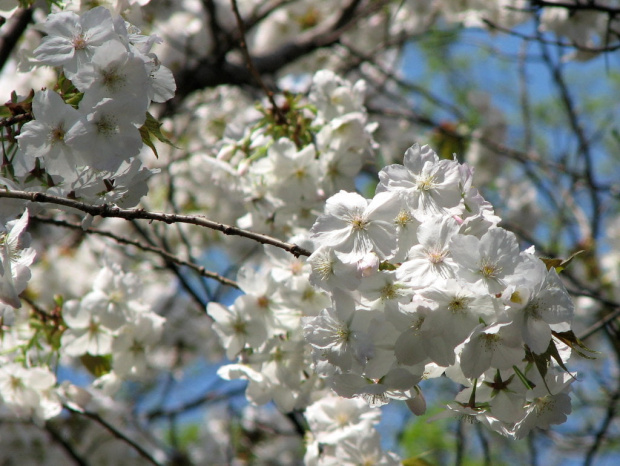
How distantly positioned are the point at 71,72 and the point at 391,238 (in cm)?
81

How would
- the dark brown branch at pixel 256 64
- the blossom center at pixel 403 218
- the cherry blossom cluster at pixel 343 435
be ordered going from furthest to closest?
the dark brown branch at pixel 256 64, the cherry blossom cluster at pixel 343 435, the blossom center at pixel 403 218

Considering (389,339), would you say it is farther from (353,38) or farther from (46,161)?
(353,38)

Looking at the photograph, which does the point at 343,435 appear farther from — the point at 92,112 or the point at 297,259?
the point at 92,112

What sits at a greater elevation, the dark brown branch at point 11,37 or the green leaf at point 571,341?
the green leaf at point 571,341

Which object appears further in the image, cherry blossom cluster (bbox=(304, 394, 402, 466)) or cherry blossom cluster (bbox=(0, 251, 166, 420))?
cherry blossom cluster (bbox=(0, 251, 166, 420))

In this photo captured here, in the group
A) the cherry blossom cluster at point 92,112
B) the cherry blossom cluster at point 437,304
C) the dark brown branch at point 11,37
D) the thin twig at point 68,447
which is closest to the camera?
the cherry blossom cluster at point 437,304

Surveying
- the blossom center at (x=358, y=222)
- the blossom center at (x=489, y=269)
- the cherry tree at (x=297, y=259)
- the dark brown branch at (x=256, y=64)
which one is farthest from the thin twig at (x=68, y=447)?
the blossom center at (x=489, y=269)

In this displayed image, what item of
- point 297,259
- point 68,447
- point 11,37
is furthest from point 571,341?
point 68,447

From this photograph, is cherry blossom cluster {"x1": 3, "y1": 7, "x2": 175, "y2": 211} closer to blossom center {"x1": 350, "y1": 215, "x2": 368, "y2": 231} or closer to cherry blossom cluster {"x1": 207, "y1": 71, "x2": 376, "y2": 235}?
blossom center {"x1": 350, "y1": 215, "x2": 368, "y2": 231}

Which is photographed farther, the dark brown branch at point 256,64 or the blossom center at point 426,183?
the dark brown branch at point 256,64

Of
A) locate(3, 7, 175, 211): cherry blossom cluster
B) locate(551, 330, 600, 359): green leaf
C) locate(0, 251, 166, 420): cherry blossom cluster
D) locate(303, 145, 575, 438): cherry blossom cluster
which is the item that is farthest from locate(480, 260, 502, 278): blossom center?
locate(0, 251, 166, 420): cherry blossom cluster

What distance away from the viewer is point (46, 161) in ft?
4.66

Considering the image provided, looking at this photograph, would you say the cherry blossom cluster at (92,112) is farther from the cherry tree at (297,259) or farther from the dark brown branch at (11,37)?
the dark brown branch at (11,37)

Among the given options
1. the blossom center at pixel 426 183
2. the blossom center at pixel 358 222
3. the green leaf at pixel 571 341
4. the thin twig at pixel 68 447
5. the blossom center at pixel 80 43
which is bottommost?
the thin twig at pixel 68 447
